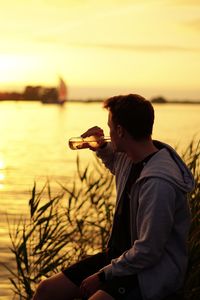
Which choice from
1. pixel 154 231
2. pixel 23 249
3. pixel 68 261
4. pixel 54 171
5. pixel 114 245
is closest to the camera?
pixel 154 231

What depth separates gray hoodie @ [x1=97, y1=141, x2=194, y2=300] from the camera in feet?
14.9

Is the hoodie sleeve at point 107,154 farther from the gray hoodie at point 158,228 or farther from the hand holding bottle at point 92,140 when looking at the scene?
the gray hoodie at point 158,228

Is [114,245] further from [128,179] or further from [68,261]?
[68,261]

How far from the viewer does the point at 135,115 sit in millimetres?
4664

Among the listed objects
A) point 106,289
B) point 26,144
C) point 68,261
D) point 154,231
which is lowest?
point 26,144

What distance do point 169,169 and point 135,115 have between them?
0.36 metres

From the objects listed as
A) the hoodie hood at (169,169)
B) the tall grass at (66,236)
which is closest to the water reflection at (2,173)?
the tall grass at (66,236)

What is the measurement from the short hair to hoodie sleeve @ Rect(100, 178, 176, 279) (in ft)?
0.98

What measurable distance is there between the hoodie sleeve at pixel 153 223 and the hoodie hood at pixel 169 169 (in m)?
0.05

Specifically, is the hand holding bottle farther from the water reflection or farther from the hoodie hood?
the water reflection

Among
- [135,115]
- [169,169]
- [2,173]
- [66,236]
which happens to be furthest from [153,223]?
[2,173]

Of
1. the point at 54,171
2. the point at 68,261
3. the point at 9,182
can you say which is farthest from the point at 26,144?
the point at 68,261

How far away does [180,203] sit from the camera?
4.69 metres

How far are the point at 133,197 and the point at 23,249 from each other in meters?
2.47
